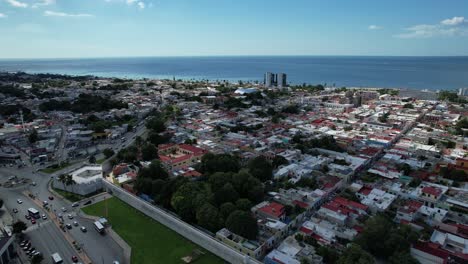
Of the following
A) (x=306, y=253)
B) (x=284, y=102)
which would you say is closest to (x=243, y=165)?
(x=306, y=253)

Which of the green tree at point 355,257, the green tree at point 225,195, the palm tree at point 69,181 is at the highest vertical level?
the green tree at point 225,195

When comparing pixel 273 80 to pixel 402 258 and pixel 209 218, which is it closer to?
pixel 209 218

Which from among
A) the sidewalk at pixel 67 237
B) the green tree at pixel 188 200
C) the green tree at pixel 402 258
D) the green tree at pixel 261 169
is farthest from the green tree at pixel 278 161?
the sidewalk at pixel 67 237

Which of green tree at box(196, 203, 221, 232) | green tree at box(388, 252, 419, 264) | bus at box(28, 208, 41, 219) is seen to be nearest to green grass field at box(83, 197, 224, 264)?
green tree at box(196, 203, 221, 232)

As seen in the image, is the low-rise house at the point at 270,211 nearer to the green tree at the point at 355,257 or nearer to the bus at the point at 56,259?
the green tree at the point at 355,257

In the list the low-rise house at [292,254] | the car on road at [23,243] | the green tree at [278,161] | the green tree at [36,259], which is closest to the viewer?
the low-rise house at [292,254]
